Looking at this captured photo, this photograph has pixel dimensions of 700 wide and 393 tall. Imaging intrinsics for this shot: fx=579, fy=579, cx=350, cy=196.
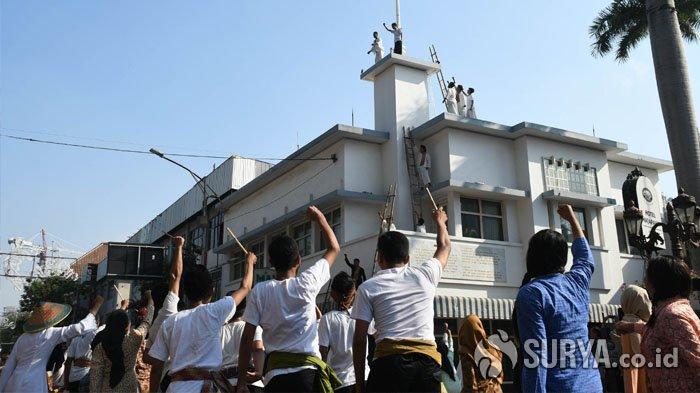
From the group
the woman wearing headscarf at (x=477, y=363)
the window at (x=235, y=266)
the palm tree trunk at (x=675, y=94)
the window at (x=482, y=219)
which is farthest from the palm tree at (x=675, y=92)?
the window at (x=235, y=266)

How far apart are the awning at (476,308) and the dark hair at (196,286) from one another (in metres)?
11.5

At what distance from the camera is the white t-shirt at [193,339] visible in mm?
4250

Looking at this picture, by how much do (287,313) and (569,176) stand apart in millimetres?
17039

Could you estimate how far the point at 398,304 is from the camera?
407cm

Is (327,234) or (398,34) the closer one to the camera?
(327,234)

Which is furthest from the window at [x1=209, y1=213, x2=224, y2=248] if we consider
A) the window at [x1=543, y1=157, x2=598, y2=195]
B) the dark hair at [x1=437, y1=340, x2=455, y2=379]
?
the dark hair at [x1=437, y1=340, x2=455, y2=379]

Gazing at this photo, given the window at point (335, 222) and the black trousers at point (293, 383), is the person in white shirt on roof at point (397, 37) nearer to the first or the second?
the window at point (335, 222)

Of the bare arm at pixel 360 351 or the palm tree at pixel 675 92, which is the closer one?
the bare arm at pixel 360 351

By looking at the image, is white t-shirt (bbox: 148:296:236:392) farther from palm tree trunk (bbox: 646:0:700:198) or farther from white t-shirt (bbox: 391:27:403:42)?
white t-shirt (bbox: 391:27:403:42)

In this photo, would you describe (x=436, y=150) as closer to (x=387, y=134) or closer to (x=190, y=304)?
(x=387, y=134)

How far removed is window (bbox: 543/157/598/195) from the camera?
18859 millimetres

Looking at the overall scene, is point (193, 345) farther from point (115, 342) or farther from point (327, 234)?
point (115, 342)

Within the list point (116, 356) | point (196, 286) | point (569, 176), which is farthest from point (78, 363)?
point (569, 176)

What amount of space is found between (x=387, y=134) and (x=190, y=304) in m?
14.5
